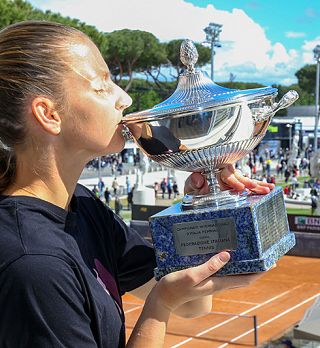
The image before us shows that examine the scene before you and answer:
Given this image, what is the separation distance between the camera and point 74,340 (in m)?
1.11

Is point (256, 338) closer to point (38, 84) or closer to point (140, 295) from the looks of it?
point (140, 295)

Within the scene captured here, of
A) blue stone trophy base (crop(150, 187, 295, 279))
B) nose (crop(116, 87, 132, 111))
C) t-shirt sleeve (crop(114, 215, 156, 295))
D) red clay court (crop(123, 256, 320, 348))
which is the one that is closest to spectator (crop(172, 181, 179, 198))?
red clay court (crop(123, 256, 320, 348))

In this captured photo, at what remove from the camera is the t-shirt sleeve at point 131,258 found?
1653 mm

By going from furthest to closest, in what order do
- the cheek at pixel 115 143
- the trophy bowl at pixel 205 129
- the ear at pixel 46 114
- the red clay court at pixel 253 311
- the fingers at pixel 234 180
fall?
the red clay court at pixel 253 311, the fingers at pixel 234 180, the trophy bowl at pixel 205 129, the cheek at pixel 115 143, the ear at pixel 46 114

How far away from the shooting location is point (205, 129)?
160 cm

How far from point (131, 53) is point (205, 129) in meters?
44.9

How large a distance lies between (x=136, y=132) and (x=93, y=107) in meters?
0.33

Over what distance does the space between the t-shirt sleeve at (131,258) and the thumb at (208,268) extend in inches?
15.9

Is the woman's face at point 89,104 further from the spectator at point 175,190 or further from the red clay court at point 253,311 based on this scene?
the spectator at point 175,190

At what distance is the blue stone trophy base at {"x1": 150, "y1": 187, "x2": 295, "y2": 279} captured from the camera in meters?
1.43

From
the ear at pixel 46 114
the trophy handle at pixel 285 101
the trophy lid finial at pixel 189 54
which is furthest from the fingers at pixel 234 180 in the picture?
the ear at pixel 46 114

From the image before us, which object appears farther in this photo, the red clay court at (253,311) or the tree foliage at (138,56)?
the tree foliage at (138,56)

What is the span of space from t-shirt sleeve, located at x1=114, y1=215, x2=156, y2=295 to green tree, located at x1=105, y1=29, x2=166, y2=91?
41.4 m

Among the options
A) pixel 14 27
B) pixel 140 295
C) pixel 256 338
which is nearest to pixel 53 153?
pixel 14 27
